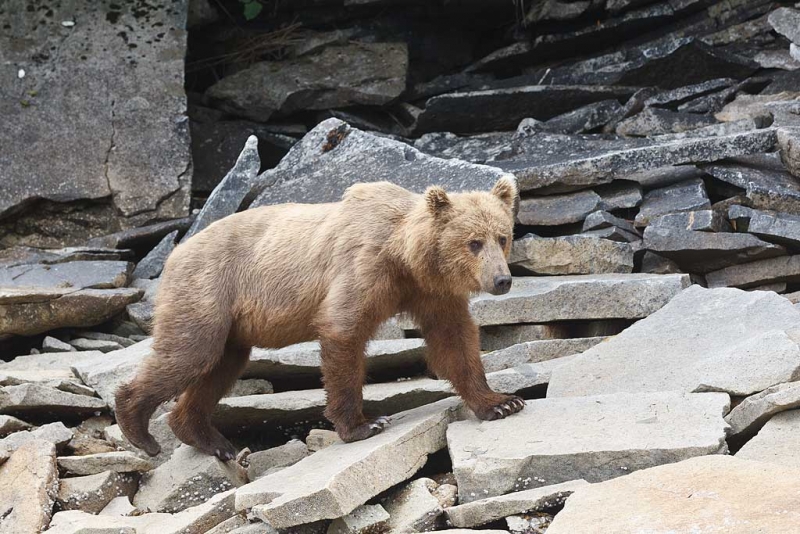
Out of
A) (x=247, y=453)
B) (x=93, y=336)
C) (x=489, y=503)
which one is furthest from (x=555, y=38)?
(x=489, y=503)

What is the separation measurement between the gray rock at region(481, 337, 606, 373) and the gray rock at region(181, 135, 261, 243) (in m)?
2.71

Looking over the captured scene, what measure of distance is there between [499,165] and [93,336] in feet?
11.7

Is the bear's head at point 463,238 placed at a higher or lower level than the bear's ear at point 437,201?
lower

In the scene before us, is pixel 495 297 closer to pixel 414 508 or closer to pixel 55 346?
pixel 414 508

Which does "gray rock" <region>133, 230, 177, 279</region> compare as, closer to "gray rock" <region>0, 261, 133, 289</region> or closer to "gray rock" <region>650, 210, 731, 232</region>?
"gray rock" <region>0, 261, 133, 289</region>

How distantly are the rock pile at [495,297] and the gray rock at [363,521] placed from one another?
0.02 m

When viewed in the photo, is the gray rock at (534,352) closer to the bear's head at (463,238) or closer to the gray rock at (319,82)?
the bear's head at (463,238)

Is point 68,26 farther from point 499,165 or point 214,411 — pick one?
point 214,411

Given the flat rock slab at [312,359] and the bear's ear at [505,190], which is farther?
the flat rock slab at [312,359]

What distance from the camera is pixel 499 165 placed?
891cm

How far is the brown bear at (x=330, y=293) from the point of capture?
5.66 m

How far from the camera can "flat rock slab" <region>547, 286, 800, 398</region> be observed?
548 centimetres

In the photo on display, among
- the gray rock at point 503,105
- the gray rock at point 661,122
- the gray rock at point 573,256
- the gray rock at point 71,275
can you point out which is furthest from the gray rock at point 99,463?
the gray rock at point 661,122

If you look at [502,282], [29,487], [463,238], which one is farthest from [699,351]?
[29,487]
